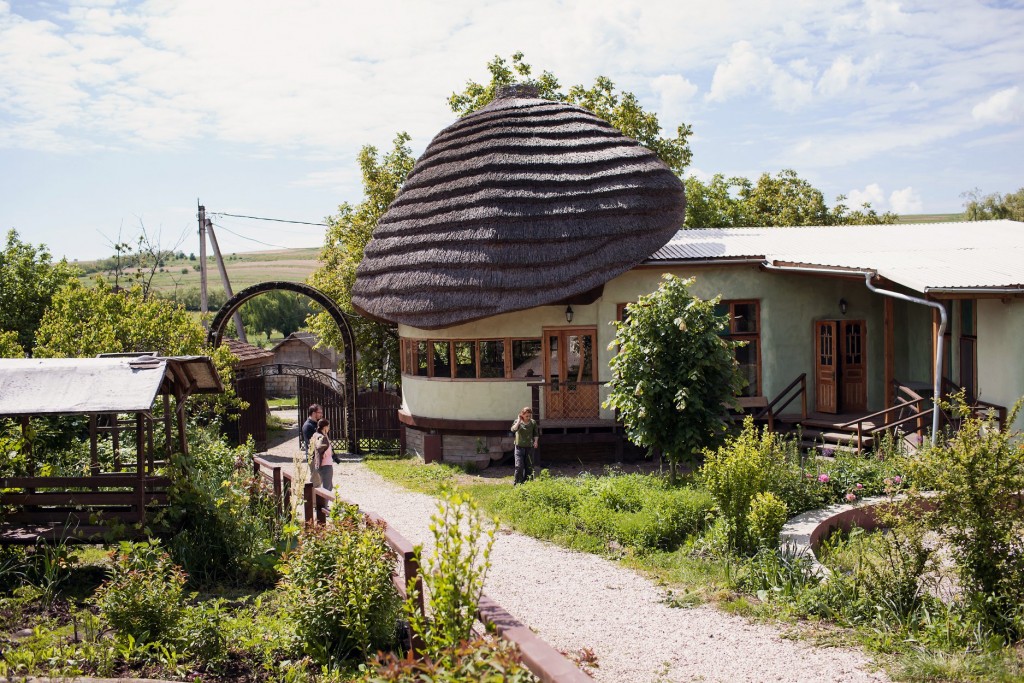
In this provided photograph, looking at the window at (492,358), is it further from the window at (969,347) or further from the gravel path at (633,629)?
the window at (969,347)

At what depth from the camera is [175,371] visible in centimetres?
1134

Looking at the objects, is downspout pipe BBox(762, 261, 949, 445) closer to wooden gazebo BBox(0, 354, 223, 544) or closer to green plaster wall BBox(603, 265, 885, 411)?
green plaster wall BBox(603, 265, 885, 411)

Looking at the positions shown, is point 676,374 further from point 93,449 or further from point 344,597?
point 93,449

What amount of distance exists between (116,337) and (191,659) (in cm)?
1087

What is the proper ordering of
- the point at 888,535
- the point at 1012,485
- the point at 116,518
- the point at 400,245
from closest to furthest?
the point at 1012,485 < the point at 116,518 < the point at 888,535 < the point at 400,245

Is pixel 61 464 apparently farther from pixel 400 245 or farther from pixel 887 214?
pixel 887 214

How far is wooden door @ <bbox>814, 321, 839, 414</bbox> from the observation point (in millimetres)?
18250

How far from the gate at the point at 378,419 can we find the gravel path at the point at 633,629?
36.1ft

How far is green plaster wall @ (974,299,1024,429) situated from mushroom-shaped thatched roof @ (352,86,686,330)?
594cm

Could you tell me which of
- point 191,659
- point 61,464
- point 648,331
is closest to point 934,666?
point 191,659

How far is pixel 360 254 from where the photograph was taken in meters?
26.1

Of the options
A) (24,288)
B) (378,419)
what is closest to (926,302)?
(378,419)

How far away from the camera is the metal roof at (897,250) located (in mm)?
14086

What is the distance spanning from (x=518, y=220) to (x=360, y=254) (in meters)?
9.80
